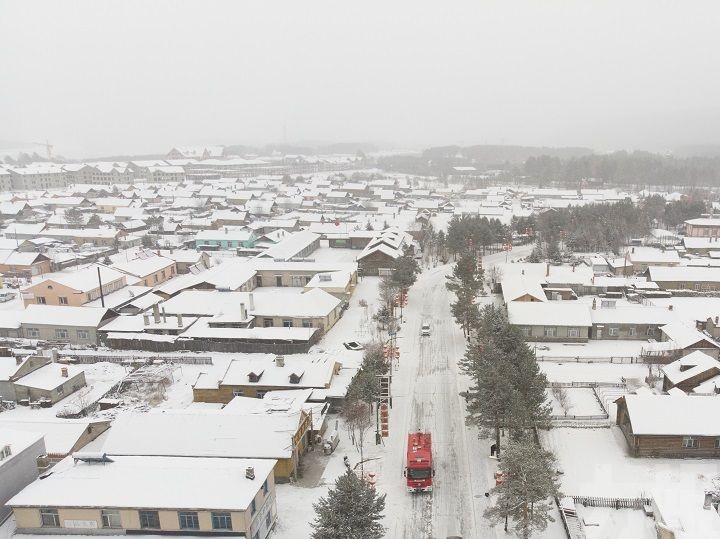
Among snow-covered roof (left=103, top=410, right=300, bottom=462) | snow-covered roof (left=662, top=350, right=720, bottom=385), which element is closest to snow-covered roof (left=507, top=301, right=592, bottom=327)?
snow-covered roof (left=662, top=350, right=720, bottom=385)

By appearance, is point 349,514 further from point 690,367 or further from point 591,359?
point 591,359

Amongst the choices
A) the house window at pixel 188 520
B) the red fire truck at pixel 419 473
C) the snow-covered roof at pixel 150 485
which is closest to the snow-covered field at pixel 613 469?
the red fire truck at pixel 419 473

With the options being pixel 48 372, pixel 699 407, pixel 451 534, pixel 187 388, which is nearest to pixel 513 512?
pixel 451 534

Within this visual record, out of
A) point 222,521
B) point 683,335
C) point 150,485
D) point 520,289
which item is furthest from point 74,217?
point 683,335

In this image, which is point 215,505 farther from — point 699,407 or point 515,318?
point 515,318

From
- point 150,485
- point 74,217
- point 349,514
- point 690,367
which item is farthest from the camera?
point 74,217

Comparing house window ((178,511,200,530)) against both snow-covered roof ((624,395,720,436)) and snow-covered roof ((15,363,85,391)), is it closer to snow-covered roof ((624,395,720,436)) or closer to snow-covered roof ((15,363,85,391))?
snow-covered roof ((15,363,85,391))

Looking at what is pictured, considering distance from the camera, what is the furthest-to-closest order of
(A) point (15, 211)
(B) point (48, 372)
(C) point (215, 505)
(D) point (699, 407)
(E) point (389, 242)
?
(A) point (15, 211)
(E) point (389, 242)
(B) point (48, 372)
(D) point (699, 407)
(C) point (215, 505)

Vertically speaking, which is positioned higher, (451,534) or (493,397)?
(493,397)
